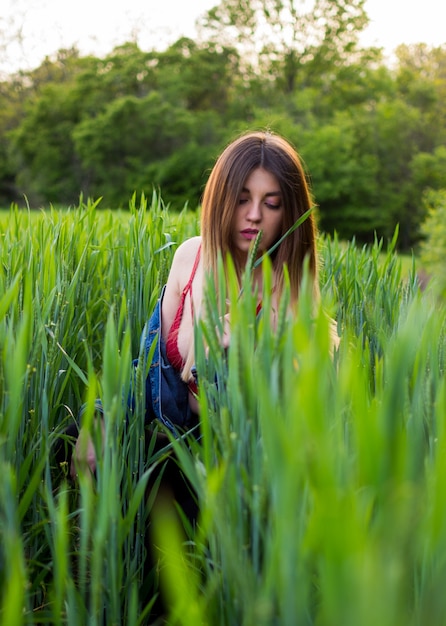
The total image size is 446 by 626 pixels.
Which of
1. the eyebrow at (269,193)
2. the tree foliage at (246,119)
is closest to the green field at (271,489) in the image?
the eyebrow at (269,193)

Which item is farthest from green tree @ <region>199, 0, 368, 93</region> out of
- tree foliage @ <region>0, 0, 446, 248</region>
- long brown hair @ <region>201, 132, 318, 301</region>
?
long brown hair @ <region>201, 132, 318, 301</region>

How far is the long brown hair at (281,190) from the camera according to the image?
169 cm

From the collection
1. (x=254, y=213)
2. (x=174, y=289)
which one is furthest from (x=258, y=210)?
(x=174, y=289)

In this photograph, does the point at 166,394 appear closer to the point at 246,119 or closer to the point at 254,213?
Result: the point at 254,213

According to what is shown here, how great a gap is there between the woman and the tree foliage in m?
19.7

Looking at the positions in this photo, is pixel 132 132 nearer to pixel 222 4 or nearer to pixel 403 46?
pixel 222 4

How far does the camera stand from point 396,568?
18.4 inches

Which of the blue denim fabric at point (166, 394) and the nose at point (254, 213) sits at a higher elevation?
the nose at point (254, 213)

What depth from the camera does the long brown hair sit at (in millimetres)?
1692

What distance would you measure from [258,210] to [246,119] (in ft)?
74.2

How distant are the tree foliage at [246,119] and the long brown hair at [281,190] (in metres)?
19.7

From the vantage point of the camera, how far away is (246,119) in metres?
23.4

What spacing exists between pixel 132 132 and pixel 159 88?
226 centimetres

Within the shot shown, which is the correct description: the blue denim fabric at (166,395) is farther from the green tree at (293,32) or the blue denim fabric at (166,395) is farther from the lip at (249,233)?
the green tree at (293,32)
